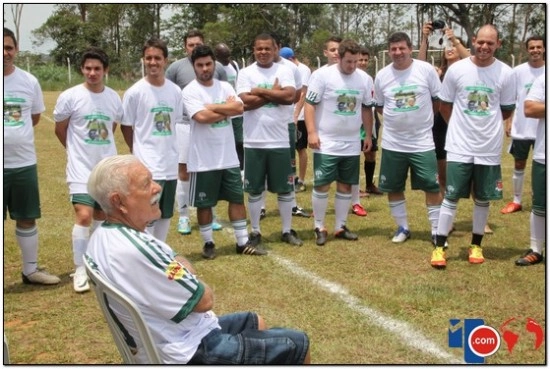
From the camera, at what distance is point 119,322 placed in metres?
2.72

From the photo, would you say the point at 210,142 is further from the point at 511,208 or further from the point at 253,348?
the point at 511,208

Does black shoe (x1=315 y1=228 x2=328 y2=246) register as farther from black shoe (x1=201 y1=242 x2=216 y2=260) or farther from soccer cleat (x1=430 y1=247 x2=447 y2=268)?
soccer cleat (x1=430 y1=247 x2=447 y2=268)

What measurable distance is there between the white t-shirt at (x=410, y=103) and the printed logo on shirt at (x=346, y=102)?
31cm

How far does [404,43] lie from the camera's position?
641 cm

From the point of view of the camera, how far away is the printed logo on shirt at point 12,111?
522 cm

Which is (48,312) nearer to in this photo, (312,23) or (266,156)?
(266,156)

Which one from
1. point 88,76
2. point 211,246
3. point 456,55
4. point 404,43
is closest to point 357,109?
point 404,43

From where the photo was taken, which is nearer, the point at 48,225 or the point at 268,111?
the point at 268,111

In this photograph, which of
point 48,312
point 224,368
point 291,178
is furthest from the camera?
point 291,178

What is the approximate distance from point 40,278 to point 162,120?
1771 millimetres

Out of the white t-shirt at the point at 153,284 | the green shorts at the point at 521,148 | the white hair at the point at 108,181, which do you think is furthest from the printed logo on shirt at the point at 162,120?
the green shorts at the point at 521,148

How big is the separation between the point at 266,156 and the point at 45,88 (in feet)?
116

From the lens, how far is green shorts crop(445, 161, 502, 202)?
233 inches

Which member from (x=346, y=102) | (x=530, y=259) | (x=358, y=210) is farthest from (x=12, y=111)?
(x=530, y=259)
